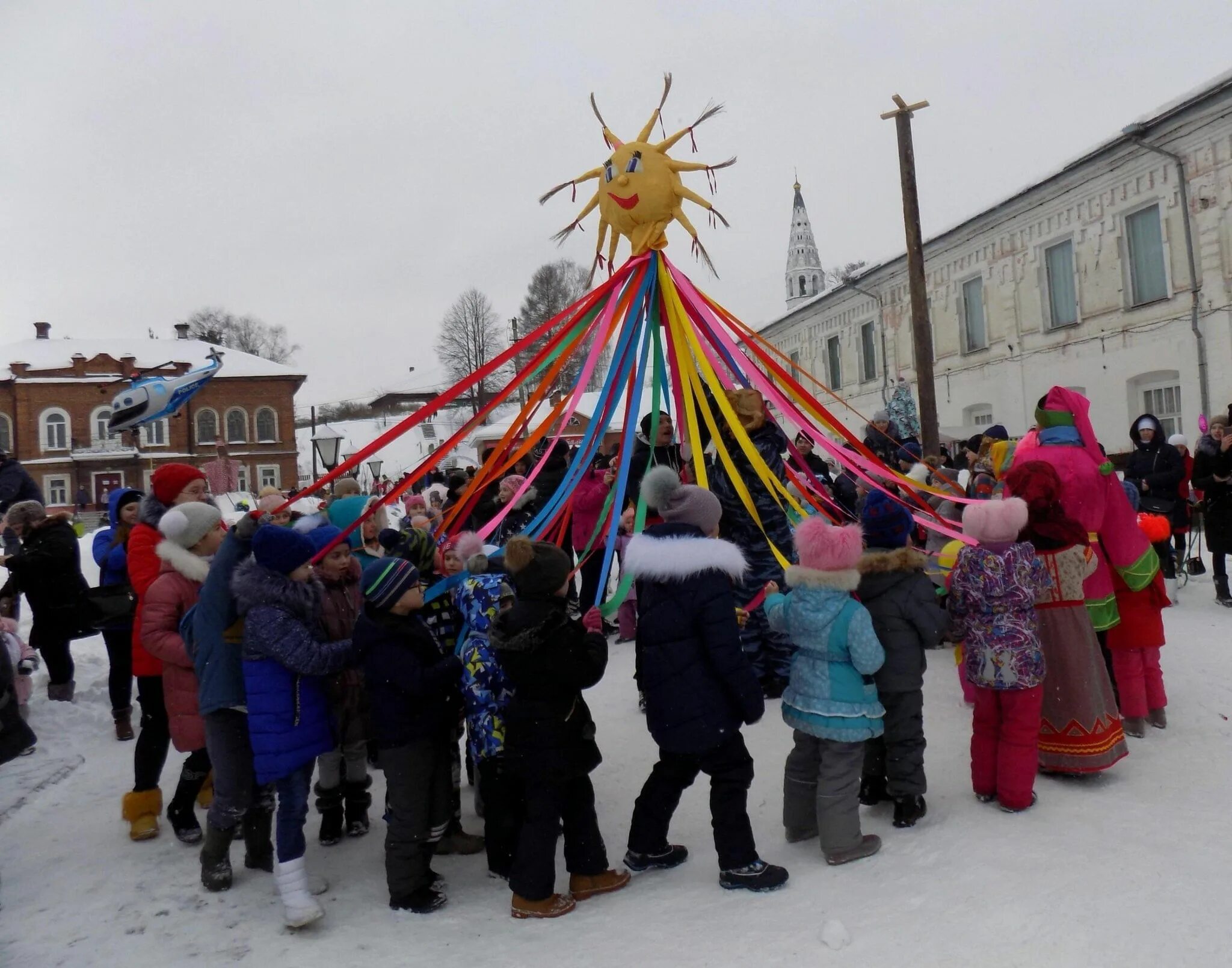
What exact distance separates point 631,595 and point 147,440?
34.5 metres

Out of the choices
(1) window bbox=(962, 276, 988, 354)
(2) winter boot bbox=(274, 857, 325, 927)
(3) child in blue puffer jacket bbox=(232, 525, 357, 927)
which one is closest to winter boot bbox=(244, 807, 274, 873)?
(3) child in blue puffer jacket bbox=(232, 525, 357, 927)

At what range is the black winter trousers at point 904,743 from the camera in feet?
11.7

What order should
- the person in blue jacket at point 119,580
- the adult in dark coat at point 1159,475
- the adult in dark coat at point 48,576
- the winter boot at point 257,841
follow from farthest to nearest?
the adult in dark coat at point 1159,475
the adult in dark coat at point 48,576
the person in blue jacket at point 119,580
the winter boot at point 257,841

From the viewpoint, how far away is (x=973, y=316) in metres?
18.9

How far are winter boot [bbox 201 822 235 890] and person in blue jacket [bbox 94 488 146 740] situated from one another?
72.9 inches

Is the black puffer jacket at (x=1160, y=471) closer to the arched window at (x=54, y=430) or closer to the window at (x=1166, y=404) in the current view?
the window at (x=1166, y=404)

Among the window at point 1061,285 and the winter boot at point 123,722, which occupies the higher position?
the window at point 1061,285

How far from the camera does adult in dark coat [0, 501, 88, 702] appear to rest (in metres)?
5.70

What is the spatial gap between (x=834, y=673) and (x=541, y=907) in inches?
55.2

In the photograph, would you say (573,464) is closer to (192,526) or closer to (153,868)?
(192,526)

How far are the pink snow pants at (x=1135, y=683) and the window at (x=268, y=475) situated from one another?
35.7 m

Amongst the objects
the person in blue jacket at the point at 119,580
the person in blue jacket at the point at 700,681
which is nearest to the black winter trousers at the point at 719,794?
the person in blue jacket at the point at 700,681

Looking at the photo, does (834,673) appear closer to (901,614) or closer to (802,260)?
(901,614)

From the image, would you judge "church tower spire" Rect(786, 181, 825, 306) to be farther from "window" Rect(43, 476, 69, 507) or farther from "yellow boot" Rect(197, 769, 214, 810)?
"yellow boot" Rect(197, 769, 214, 810)
